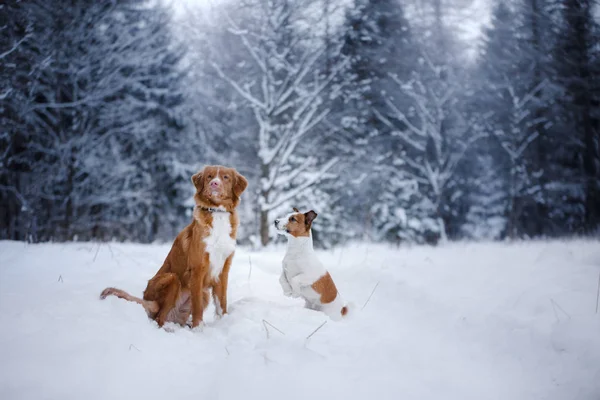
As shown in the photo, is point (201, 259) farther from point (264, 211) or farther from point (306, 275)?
point (264, 211)

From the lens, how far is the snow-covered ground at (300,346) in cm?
213

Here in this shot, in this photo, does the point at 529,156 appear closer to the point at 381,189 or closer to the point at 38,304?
the point at 381,189

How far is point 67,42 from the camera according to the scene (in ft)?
35.5

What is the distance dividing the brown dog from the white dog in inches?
26.2

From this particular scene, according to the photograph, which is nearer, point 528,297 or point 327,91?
point 528,297

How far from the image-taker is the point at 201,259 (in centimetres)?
334

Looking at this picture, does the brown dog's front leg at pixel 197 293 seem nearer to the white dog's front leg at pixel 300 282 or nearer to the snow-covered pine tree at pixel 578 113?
the white dog's front leg at pixel 300 282

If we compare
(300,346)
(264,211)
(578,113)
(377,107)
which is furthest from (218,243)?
(578,113)

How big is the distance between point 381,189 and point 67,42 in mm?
12948

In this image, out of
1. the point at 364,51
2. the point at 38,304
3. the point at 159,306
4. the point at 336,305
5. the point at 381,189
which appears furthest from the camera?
the point at 381,189

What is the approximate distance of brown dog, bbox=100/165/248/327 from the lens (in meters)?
3.26

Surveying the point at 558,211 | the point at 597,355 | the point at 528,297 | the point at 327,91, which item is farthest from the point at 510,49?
the point at 597,355

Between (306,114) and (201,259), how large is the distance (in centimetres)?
905

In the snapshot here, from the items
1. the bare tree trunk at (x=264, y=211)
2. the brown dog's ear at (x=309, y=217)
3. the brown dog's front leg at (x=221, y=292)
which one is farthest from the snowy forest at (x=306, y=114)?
the brown dog's front leg at (x=221, y=292)
